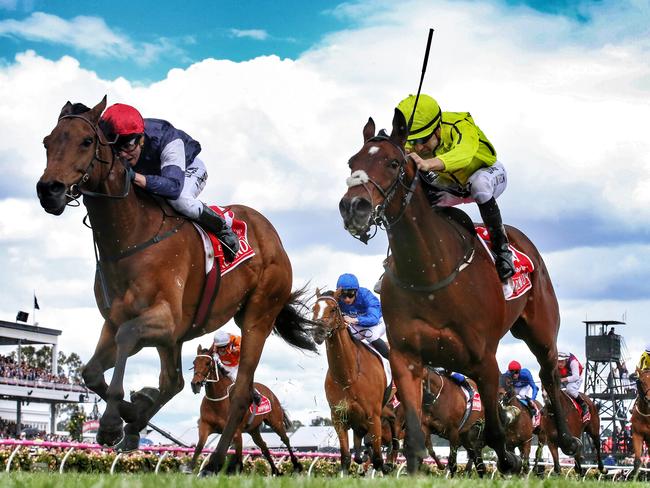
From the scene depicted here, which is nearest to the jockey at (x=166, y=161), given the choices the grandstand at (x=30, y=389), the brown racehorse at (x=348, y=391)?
the brown racehorse at (x=348, y=391)

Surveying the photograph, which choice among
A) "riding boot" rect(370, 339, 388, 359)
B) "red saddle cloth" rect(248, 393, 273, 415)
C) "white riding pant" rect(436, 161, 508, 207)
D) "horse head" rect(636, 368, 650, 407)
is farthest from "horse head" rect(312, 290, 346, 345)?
"horse head" rect(636, 368, 650, 407)

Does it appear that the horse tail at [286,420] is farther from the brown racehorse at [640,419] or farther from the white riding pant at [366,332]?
the brown racehorse at [640,419]

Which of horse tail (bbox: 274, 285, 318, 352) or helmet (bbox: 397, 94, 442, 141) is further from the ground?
helmet (bbox: 397, 94, 442, 141)

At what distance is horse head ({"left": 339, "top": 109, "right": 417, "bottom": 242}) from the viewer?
573 centimetres

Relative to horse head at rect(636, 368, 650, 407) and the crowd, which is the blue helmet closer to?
horse head at rect(636, 368, 650, 407)

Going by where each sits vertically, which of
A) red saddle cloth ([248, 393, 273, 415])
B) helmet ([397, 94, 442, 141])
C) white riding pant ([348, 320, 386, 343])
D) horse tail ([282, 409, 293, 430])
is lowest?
horse tail ([282, 409, 293, 430])

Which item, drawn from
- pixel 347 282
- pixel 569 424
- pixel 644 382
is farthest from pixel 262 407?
pixel 644 382

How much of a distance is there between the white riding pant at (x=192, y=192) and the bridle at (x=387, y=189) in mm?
1571

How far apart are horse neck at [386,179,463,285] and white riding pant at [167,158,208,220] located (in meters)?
1.59

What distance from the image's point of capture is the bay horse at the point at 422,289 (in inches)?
242

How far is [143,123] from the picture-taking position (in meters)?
6.98

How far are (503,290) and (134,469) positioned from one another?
391 inches

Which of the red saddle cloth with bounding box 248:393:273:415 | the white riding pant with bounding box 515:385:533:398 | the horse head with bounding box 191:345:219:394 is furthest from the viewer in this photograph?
the white riding pant with bounding box 515:385:533:398

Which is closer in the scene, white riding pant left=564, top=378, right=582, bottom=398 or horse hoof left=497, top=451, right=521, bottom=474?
horse hoof left=497, top=451, right=521, bottom=474
